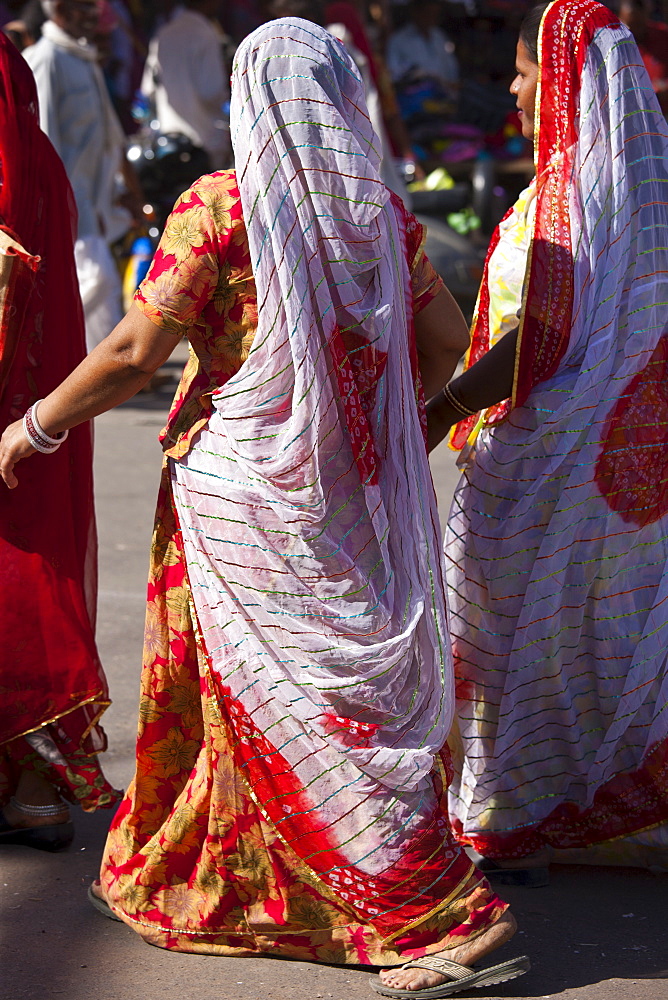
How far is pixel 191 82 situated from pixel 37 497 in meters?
7.47

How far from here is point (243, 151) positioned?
229cm

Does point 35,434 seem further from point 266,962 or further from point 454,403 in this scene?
point 266,962

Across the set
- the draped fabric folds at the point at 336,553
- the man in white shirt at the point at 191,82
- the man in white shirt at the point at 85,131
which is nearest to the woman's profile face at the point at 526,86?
the draped fabric folds at the point at 336,553

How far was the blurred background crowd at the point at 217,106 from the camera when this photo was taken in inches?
272

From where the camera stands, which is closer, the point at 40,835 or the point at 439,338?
the point at 439,338

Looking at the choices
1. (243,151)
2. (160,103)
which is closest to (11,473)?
(243,151)

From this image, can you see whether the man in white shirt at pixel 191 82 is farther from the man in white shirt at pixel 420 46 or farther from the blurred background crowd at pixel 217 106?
the man in white shirt at pixel 420 46

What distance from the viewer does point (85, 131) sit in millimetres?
6945

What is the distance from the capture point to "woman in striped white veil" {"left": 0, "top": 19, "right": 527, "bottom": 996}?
90.0 inches

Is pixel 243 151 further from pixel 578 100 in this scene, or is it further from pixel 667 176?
pixel 667 176

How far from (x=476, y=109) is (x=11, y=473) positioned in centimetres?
937

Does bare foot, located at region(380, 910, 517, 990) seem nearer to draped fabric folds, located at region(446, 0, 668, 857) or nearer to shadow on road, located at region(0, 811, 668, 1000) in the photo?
shadow on road, located at region(0, 811, 668, 1000)

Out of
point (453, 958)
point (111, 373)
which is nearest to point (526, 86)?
point (111, 373)

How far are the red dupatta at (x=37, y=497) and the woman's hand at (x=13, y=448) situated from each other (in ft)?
0.86
